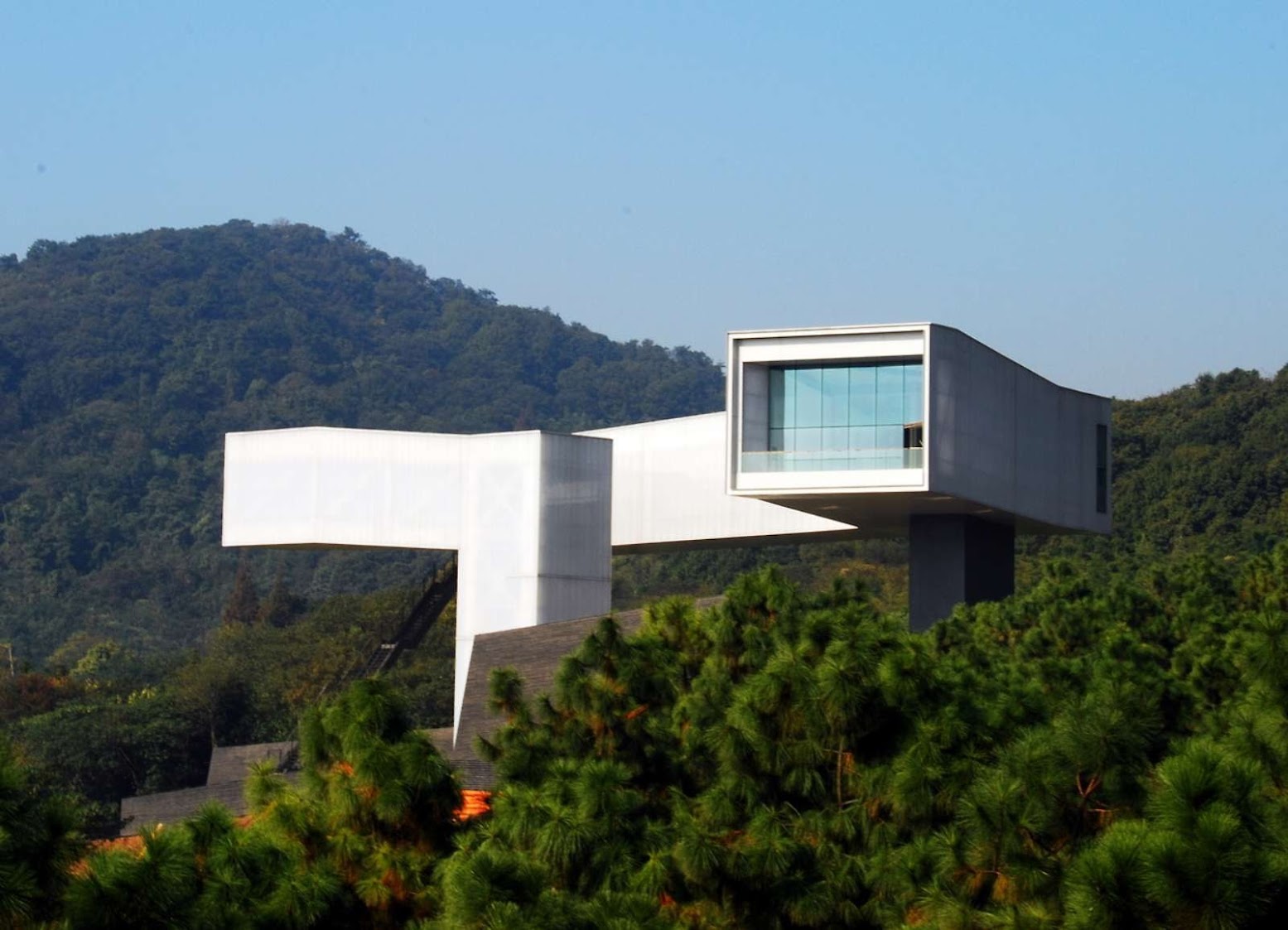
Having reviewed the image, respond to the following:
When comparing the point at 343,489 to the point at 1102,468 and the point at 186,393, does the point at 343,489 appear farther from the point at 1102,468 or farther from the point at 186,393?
the point at 186,393

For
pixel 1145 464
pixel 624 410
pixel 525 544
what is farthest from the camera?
pixel 624 410

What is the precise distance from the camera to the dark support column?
115 feet

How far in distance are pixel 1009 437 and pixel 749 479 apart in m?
5.10

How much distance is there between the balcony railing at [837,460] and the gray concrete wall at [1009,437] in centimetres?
61

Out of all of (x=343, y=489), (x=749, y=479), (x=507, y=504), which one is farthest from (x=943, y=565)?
(x=343, y=489)

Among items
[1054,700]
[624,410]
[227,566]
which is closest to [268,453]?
[1054,700]

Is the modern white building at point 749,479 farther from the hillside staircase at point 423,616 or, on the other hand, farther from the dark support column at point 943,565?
the hillside staircase at point 423,616

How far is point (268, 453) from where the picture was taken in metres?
41.2

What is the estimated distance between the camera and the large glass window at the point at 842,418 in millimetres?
31656

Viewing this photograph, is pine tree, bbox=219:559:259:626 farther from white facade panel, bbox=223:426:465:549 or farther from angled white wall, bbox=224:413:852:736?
angled white wall, bbox=224:413:852:736

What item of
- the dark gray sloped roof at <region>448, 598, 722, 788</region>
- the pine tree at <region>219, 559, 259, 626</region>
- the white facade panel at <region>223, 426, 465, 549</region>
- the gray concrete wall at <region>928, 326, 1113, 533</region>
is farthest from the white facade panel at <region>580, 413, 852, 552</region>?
the pine tree at <region>219, 559, 259, 626</region>

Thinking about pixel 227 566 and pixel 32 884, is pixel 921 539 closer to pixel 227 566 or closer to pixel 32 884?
pixel 32 884

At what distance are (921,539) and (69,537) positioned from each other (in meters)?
94.1

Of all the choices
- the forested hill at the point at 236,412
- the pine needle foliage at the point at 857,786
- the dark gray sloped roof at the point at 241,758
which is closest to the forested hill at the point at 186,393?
the forested hill at the point at 236,412
